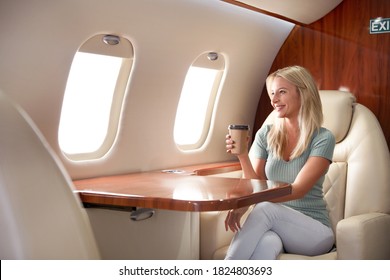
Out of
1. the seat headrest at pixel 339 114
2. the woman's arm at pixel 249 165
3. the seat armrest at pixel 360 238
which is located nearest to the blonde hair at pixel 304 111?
the woman's arm at pixel 249 165

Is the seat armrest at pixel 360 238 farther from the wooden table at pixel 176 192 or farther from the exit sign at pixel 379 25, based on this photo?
the exit sign at pixel 379 25

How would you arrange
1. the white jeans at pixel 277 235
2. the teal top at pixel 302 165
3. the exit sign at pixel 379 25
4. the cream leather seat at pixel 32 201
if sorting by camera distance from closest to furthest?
the cream leather seat at pixel 32 201 < the white jeans at pixel 277 235 < the teal top at pixel 302 165 < the exit sign at pixel 379 25

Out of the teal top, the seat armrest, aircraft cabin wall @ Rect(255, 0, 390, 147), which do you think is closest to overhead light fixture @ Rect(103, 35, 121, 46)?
the teal top

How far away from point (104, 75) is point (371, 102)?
1.36m

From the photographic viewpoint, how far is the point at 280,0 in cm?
246

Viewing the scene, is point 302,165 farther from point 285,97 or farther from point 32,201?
point 32,201

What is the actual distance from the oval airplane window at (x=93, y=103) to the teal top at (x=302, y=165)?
0.70 metres

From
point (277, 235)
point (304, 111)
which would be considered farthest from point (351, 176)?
point (277, 235)

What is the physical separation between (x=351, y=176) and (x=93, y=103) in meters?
1.16

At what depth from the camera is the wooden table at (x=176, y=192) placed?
165cm

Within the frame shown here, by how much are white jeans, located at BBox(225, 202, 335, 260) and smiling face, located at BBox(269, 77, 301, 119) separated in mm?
441

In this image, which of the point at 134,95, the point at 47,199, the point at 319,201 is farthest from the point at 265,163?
the point at 47,199

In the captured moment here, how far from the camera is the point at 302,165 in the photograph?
2.18 meters
